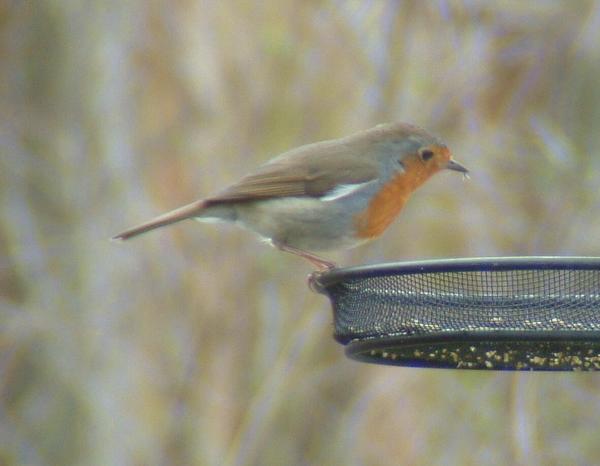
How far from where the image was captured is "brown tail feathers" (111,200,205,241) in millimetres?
4996

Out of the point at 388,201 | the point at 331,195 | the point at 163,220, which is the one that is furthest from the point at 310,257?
the point at 163,220

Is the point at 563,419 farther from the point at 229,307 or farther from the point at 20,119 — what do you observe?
the point at 20,119

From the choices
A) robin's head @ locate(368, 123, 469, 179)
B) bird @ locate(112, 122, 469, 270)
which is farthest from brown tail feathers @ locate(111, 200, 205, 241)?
robin's head @ locate(368, 123, 469, 179)

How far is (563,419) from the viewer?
8234 millimetres

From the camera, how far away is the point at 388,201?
5312mm

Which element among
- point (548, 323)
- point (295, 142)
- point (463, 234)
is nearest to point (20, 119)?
point (295, 142)

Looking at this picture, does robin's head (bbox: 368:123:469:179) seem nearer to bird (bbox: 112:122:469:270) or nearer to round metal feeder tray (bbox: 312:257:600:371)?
bird (bbox: 112:122:469:270)

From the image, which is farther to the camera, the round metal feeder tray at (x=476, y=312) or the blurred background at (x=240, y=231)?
the blurred background at (x=240, y=231)

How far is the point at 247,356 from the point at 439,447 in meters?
1.64

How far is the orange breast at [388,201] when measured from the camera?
5.23 m

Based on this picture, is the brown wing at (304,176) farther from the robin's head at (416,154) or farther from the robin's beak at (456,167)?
the robin's beak at (456,167)

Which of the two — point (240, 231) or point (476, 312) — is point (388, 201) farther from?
point (240, 231)

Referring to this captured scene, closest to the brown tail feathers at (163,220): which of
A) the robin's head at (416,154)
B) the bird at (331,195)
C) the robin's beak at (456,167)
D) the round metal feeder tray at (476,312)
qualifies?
the bird at (331,195)

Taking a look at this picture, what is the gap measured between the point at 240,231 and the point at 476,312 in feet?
16.9
